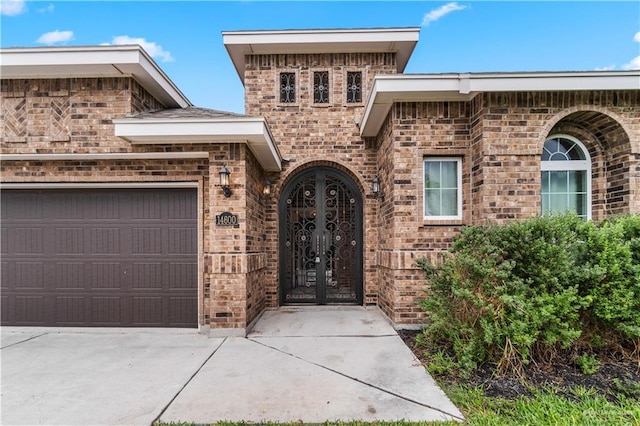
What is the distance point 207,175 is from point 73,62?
8.44 feet

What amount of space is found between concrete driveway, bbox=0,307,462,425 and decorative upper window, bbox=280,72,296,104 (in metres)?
4.91

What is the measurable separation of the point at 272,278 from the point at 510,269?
464 cm

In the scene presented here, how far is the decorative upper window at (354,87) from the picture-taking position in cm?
714

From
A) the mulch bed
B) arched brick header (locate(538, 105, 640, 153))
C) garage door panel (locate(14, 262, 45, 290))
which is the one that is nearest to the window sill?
arched brick header (locate(538, 105, 640, 153))

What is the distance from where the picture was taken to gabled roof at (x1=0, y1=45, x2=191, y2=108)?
484 cm

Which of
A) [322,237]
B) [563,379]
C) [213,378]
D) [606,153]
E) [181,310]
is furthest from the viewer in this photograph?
[322,237]

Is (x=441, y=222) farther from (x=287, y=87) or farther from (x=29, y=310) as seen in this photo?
(x=29, y=310)

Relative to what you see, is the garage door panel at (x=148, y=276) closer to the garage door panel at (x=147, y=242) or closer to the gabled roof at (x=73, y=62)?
the garage door panel at (x=147, y=242)

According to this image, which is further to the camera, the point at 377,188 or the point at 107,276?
the point at 377,188

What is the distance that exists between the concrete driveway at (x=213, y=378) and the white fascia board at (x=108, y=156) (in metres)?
2.94

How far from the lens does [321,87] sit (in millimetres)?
7148

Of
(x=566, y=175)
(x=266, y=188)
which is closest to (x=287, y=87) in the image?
(x=266, y=188)

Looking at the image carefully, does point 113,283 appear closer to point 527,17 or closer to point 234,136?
point 234,136

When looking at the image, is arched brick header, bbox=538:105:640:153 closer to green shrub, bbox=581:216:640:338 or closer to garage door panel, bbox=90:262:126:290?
green shrub, bbox=581:216:640:338
